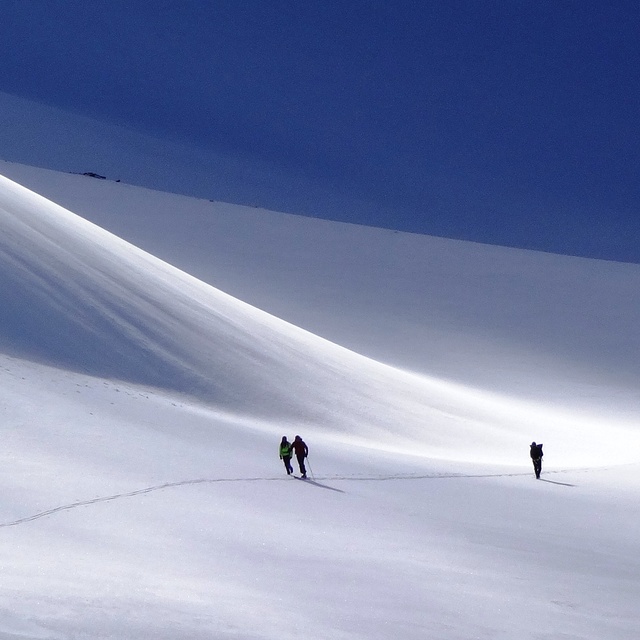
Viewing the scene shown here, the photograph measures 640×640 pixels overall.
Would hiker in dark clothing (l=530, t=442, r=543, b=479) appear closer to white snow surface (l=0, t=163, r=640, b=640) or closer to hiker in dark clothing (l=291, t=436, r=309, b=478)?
white snow surface (l=0, t=163, r=640, b=640)

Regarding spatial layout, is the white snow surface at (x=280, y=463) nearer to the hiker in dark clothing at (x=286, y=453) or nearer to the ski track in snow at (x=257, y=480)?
the ski track in snow at (x=257, y=480)

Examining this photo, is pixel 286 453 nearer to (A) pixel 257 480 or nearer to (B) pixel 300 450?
(B) pixel 300 450

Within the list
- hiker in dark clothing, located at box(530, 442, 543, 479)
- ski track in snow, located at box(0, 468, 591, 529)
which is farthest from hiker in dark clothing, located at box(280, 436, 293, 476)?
hiker in dark clothing, located at box(530, 442, 543, 479)

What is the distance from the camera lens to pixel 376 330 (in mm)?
28891

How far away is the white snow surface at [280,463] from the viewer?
6008 mm

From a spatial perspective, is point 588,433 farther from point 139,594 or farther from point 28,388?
point 139,594

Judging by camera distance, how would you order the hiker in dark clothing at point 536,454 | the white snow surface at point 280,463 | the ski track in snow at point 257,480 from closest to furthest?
the white snow surface at point 280,463, the ski track in snow at point 257,480, the hiker in dark clothing at point 536,454

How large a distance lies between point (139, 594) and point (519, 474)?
32.5 ft

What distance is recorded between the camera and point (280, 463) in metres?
11.6

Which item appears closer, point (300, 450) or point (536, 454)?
point (300, 450)

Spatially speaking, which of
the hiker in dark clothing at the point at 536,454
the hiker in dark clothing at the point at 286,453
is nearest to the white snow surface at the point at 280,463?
the hiker in dark clothing at the point at 286,453

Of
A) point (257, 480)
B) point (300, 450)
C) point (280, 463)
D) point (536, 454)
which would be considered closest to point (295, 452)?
point (300, 450)

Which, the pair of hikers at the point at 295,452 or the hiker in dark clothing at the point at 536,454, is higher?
the hiker in dark clothing at the point at 536,454

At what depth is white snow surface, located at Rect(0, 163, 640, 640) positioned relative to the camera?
19.7 feet
